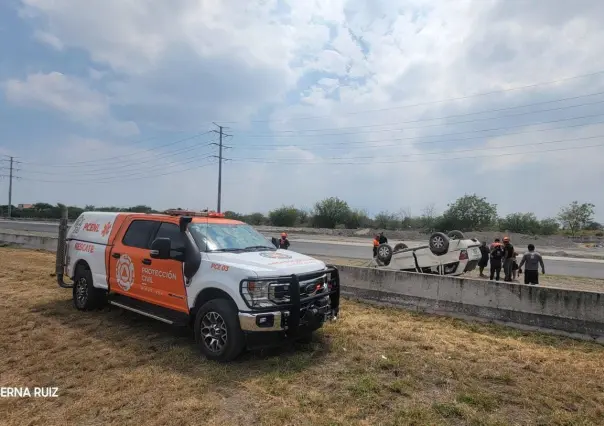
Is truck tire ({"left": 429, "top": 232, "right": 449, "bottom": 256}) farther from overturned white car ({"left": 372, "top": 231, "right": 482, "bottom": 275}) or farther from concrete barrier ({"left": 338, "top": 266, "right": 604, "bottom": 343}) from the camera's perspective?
concrete barrier ({"left": 338, "top": 266, "right": 604, "bottom": 343})

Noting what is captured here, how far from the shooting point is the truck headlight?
5.19 m

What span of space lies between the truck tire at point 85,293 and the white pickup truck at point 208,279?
→ 0.02 meters

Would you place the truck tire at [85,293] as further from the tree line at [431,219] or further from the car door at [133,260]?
the tree line at [431,219]

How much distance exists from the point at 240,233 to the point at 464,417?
4.17 meters

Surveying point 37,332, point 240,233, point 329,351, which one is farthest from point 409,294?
point 37,332

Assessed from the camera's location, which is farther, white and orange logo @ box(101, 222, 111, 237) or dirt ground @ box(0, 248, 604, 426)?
white and orange logo @ box(101, 222, 111, 237)

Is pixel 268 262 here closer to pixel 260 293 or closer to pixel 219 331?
pixel 260 293

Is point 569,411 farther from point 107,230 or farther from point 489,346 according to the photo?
point 107,230

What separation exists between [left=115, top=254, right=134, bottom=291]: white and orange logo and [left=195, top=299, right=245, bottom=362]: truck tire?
1824mm

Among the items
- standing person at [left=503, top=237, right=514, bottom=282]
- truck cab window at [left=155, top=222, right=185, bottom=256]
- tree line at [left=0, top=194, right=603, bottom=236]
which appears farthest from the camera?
tree line at [left=0, top=194, right=603, bottom=236]

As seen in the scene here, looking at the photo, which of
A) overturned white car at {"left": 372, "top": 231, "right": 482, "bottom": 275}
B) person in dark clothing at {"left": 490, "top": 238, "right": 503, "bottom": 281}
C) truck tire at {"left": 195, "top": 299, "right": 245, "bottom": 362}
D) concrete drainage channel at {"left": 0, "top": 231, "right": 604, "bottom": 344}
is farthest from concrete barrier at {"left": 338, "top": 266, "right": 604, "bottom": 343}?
person in dark clothing at {"left": 490, "top": 238, "right": 503, "bottom": 281}

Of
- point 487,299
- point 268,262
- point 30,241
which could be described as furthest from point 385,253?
point 30,241

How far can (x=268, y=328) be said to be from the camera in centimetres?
516

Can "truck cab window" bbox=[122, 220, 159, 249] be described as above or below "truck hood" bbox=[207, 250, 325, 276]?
above
